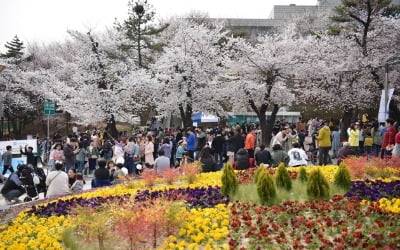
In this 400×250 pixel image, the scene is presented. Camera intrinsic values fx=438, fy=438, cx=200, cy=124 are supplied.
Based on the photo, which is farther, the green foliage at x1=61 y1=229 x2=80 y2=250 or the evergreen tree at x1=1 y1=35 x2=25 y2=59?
the evergreen tree at x1=1 y1=35 x2=25 y2=59

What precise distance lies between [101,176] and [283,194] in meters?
6.02

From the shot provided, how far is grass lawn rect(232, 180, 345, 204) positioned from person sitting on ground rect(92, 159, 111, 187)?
4798 millimetres

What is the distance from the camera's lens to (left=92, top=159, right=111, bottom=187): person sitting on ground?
1266cm

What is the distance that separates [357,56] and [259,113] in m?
7.15

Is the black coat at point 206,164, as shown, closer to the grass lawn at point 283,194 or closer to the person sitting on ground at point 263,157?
the person sitting on ground at point 263,157

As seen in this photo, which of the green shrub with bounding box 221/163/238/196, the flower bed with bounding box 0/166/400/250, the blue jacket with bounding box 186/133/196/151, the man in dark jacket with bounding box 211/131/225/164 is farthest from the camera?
the blue jacket with bounding box 186/133/196/151

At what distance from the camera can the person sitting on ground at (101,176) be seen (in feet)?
41.5

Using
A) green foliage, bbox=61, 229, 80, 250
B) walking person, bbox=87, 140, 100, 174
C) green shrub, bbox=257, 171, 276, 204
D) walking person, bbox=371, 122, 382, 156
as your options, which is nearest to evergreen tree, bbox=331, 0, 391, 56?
walking person, bbox=371, 122, 382, 156

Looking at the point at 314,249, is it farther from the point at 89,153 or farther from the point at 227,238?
the point at 89,153

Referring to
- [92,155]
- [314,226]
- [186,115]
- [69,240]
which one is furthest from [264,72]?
[69,240]

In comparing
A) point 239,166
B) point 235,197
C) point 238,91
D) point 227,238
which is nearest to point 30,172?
point 239,166

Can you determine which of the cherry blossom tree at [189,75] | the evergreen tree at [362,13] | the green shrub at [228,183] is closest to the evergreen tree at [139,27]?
the cherry blossom tree at [189,75]

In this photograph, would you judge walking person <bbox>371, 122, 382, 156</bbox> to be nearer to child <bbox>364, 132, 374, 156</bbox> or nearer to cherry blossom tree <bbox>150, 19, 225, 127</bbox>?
child <bbox>364, 132, 374, 156</bbox>

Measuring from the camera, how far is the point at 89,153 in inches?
787
